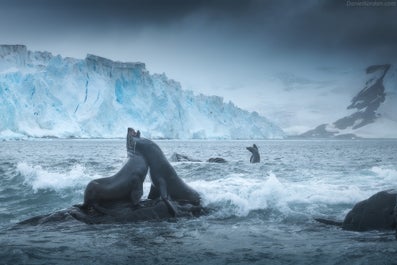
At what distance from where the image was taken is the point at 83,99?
82.2 m

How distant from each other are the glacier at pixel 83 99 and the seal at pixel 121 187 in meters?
65.2

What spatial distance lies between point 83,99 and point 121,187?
77.4 metres

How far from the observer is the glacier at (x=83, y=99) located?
71.4 m

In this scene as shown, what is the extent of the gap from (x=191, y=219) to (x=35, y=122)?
71433 mm

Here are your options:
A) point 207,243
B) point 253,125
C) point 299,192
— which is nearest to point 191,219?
point 207,243

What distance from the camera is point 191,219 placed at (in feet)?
26.3

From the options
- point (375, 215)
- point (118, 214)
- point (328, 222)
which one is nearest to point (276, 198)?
point (328, 222)

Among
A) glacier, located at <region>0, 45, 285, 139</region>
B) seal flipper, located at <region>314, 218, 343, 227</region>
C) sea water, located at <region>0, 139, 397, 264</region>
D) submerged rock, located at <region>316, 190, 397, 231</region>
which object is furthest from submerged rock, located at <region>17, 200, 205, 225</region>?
glacier, located at <region>0, 45, 285, 139</region>

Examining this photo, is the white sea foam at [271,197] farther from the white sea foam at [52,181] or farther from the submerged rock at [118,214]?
the white sea foam at [52,181]

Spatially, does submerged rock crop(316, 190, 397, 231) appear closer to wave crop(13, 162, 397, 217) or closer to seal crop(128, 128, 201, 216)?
wave crop(13, 162, 397, 217)

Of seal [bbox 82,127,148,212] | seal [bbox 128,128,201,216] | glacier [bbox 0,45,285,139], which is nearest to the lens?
seal [bbox 82,127,148,212]

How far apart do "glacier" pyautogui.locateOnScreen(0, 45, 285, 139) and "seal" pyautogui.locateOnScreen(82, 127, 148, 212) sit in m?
65.2

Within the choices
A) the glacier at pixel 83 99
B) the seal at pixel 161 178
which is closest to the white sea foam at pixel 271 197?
the seal at pixel 161 178

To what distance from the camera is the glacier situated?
71.4 meters
